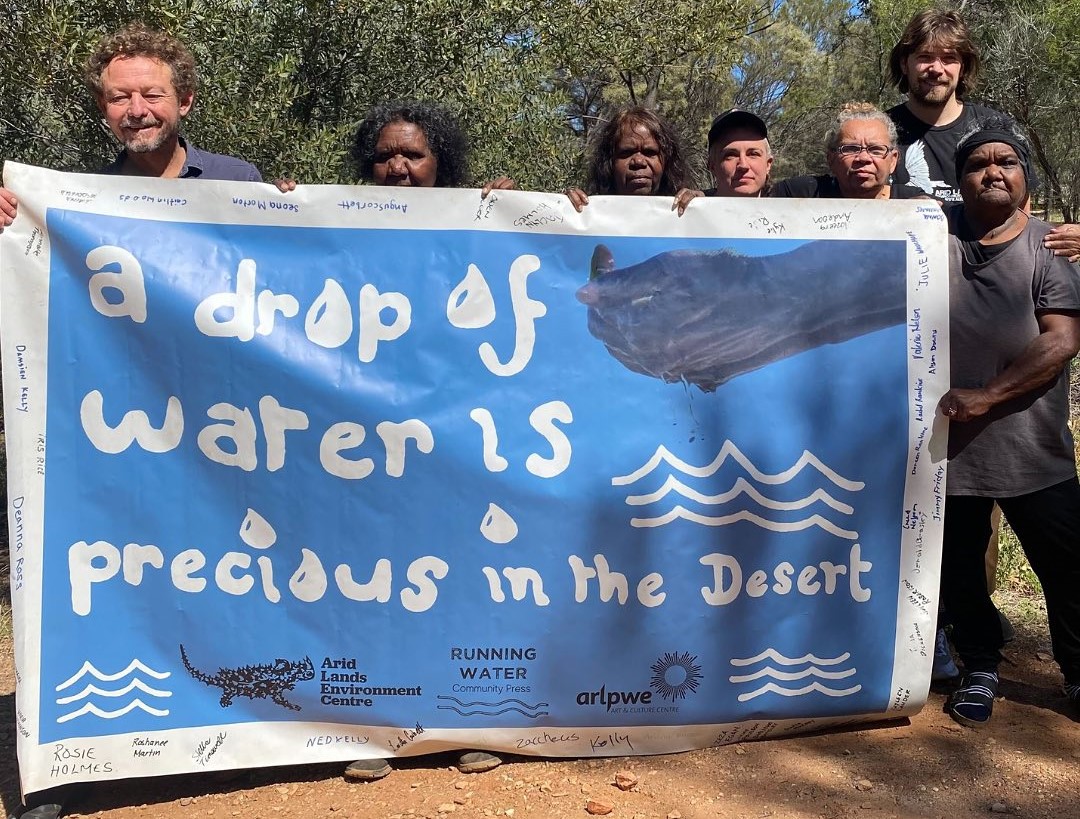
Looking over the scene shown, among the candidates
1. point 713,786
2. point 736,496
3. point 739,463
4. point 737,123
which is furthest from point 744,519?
point 737,123

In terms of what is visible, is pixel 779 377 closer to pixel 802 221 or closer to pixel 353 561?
pixel 802 221

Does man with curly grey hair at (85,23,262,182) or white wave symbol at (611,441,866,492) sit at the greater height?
man with curly grey hair at (85,23,262,182)

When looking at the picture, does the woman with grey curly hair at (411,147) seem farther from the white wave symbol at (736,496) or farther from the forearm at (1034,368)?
the forearm at (1034,368)

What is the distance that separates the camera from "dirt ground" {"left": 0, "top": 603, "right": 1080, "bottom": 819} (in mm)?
2920

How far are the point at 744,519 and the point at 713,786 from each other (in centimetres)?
82

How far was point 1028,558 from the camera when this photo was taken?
3.34m

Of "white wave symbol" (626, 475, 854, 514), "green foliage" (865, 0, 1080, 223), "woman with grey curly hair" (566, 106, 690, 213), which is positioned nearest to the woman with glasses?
"woman with grey curly hair" (566, 106, 690, 213)

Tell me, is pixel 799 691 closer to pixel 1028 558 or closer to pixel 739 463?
pixel 739 463

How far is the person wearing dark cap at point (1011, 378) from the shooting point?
10.2ft

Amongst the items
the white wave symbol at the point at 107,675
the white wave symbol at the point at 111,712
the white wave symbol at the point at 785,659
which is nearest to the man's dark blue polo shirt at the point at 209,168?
the white wave symbol at the point at 107,675

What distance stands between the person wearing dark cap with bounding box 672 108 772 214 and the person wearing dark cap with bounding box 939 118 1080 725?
67cm

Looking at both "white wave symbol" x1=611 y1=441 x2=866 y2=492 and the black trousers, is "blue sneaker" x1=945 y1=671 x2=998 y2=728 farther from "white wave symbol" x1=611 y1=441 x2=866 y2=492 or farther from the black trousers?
"white wave symbol" x1=611 y1=441 x2=866 y2=492

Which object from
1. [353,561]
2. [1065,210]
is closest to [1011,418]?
[353,561]

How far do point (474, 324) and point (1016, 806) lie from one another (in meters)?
A: 2.16
